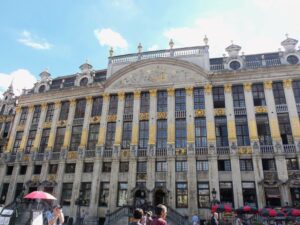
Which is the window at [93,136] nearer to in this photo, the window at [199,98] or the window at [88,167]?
the window at [88,167]

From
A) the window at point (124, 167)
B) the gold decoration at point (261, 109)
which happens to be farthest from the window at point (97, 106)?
the gold decoration at point (261, 109)

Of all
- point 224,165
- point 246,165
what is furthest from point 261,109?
point 224,165

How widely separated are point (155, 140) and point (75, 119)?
449 inches

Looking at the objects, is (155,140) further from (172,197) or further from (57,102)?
(57,102)

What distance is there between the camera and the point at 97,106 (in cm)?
3228

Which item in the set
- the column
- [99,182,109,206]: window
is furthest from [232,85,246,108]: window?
the column

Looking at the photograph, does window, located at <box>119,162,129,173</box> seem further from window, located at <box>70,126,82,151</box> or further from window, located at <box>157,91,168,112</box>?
window, located at <box>157,91,168,112</box>

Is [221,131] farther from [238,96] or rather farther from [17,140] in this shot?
[17,140]

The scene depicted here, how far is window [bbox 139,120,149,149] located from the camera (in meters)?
28.3

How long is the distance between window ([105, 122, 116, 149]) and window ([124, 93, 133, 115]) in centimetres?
221

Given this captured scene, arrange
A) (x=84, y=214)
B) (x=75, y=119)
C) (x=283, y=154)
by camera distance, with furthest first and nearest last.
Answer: (x=75, y=119) → (x=84, y=214) → (x=283, y=154)

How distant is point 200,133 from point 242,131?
14.5 feet

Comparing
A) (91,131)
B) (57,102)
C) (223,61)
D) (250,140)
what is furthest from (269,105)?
(57,102)

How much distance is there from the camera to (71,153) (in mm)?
30109
